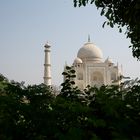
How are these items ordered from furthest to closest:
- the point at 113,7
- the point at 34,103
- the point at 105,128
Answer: the point at 113,7 → the point at 34,103 → the point at 105,128

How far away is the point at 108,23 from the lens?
498 centimetres

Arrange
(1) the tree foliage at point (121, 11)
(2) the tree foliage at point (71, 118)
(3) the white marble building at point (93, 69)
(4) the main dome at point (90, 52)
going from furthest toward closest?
(4) the main dome at point (90, 52) → (3) the white marble building at point (93, 69) → (1) the tree foliage at point (121, 11) → (2) the tree foliage at point (71, 118)

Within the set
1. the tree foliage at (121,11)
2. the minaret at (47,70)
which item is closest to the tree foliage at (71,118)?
the tree foliage at (121,11)

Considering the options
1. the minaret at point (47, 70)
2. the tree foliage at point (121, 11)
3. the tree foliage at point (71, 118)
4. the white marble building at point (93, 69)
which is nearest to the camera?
the tree foliage at point (71, 118)

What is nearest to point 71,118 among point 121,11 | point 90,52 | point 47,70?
point 121,11

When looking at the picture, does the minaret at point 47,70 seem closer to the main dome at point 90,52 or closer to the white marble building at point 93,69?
the white marble building at point 93,69

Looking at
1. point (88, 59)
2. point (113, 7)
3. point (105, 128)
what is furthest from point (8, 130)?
point (88, 59)

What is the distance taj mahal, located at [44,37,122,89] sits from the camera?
38094 millimetres

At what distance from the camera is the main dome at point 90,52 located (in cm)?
4019

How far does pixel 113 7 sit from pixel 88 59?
3545cm

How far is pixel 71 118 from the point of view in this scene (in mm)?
2416

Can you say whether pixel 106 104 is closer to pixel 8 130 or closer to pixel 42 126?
pixel 42 126

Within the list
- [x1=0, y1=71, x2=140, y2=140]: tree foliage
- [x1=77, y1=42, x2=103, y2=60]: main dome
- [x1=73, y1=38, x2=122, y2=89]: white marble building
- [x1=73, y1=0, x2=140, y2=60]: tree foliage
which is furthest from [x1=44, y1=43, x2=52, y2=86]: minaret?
[x1=0, y1=71, x2=140, y2=140]: tree foliage

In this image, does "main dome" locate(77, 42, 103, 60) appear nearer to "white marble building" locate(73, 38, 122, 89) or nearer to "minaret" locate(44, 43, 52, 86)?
"white marble building" locate(73, 38, 122, 89)
